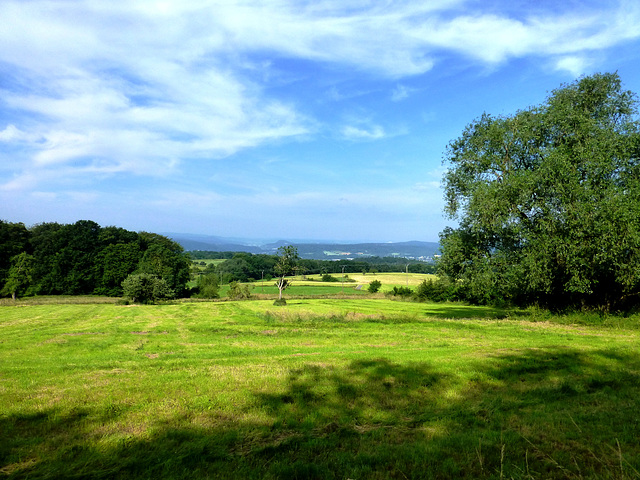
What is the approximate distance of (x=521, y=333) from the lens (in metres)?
19.7

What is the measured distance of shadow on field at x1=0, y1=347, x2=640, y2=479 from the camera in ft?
15.9

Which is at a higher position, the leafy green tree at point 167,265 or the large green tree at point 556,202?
the large green tree at point 556,202

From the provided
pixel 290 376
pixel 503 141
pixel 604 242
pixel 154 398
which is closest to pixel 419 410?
pixel 290 376

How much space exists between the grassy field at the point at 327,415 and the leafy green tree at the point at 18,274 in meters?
78.2

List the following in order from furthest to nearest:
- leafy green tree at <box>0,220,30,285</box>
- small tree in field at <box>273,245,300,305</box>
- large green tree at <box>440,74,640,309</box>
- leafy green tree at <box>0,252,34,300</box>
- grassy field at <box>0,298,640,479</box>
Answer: leafy green tree at <box>0,220,30,285</box>, leafy green tree at <box>0,252,34,300</box>, small tree in field at <box>273,245,300,305</box>, large green tree at <box>440,74,640,309</box>, grassy field at <box>0,298,640,479</box>

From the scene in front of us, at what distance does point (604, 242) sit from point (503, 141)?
10173 millimetres

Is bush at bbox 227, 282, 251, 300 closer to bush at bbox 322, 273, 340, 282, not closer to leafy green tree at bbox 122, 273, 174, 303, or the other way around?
leafy green tree at bbox 122, 273, 174, 303

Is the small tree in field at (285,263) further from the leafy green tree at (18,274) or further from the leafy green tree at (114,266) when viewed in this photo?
the leafy green tree at (18,274)

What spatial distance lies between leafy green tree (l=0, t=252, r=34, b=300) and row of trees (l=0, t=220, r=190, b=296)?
1.63 metres

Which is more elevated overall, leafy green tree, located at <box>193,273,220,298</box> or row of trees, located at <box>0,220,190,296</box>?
row of trees, located at <box>0,220,190,296</box>

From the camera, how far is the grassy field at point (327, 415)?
16.2 ft

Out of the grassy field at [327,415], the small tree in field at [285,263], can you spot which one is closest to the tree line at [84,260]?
the small tree in field at [285,263]

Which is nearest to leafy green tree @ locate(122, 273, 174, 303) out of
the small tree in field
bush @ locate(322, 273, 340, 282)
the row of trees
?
the row of trees

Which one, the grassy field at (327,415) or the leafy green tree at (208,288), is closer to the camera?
the grassy field at (327,415)
